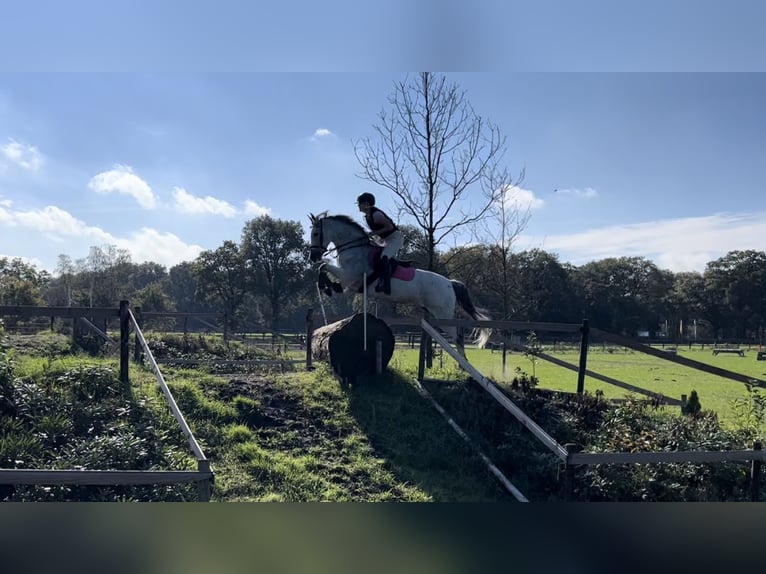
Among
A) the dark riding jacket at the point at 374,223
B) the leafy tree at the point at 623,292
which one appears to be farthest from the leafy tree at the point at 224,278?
the leafy tree at the point at 623,292

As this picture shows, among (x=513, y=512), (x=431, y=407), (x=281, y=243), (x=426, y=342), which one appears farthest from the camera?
(x=281, y=243)

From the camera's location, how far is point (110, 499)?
3.11m

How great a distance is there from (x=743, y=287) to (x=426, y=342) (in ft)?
9.31

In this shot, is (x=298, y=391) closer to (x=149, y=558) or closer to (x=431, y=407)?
(x=431, y=407)

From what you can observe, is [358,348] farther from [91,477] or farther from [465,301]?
[91,477]

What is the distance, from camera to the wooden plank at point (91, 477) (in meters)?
2.71

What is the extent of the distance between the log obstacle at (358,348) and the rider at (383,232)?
41 centimetres

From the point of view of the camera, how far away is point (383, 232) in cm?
504

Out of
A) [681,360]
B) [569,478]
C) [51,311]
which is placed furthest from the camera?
[681,360]

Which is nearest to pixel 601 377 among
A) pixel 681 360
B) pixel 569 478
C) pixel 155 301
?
pixel 681 360

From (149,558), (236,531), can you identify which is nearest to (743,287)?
(236,531)

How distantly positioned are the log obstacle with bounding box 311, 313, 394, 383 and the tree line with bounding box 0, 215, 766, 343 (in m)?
0.65

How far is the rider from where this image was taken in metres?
4.85

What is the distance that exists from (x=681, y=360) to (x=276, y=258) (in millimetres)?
4622
